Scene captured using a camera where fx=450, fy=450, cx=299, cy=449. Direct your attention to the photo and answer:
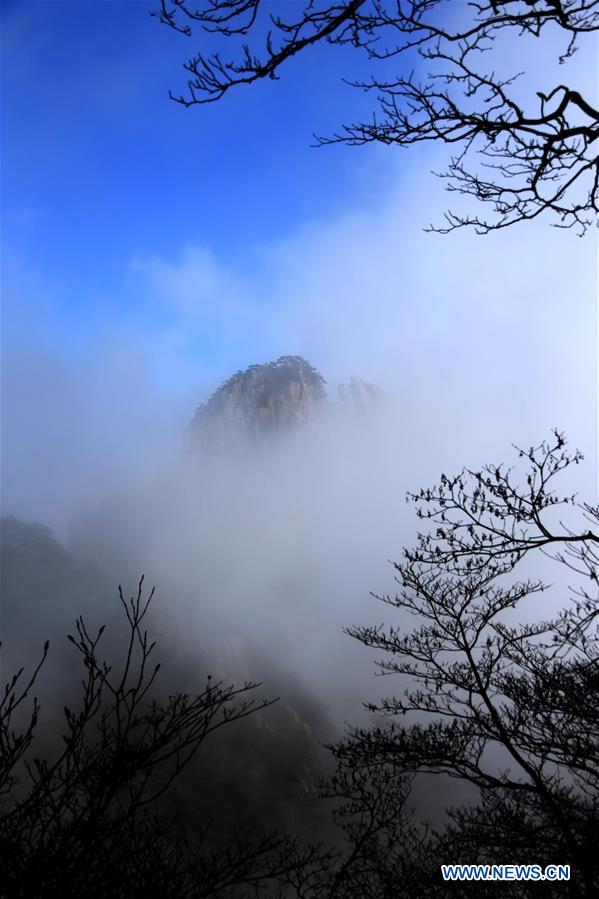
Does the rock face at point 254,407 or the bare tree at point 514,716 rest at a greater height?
the rock face at point 254,407

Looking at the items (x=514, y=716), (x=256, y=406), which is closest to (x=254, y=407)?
(x=256, y=406)

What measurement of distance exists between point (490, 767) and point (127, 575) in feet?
201

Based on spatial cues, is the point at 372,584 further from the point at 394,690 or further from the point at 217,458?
the point at 217,458

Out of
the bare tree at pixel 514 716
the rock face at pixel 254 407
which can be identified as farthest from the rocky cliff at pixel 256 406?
the bare tree at pixel 514 716

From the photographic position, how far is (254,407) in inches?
4449

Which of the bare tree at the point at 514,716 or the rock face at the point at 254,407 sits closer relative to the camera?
the bare tree at the point at 514,716

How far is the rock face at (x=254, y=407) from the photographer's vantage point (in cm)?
11100

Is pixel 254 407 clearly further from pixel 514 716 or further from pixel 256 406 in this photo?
pixel 514 716

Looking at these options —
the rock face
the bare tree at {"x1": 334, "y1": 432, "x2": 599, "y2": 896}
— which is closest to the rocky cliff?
the rock face

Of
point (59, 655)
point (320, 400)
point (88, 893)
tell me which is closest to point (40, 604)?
point (59, 655)

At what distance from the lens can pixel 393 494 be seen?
118m

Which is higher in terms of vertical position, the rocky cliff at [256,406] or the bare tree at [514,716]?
the rocky cliff at [256,406]

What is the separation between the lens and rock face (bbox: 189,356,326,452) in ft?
364

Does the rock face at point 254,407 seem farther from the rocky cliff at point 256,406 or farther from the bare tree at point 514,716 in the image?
the bare tree at point 514,716
